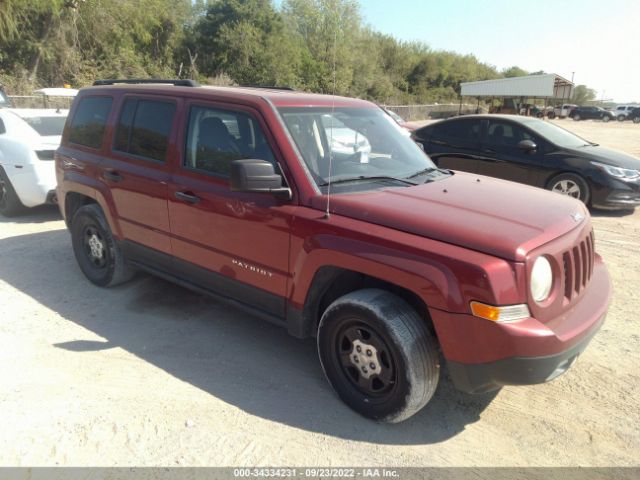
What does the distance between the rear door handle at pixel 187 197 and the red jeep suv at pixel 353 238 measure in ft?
0.04

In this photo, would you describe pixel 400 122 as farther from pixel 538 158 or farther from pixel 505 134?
pixel 538 158

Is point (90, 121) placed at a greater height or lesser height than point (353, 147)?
greater

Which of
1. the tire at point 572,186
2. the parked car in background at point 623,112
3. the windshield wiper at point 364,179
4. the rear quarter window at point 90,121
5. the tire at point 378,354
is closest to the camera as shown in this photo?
the tire at point 378,354

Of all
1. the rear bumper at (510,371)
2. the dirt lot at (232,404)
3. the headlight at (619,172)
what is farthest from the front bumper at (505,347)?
the headlight at (619,172)

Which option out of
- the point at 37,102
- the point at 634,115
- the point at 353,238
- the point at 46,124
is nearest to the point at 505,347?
the point at 353,238

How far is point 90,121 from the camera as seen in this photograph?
480 cm

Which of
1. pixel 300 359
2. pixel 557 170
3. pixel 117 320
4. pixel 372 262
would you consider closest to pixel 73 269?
pixel 117 320

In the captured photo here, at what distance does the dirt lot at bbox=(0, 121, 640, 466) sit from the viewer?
2797 millimetres

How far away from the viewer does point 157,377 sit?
3492 mm

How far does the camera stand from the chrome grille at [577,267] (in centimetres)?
282

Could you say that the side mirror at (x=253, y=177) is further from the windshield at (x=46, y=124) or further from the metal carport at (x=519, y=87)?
the metal carport at (x=519, y=87)

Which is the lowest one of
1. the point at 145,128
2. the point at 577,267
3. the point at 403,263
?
the point at 577,267

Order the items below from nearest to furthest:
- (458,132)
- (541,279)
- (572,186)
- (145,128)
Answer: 1. (541,279)
2. (145,128)
3. (572,186)
4. (458,132)

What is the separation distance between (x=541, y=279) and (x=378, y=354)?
1017mm
